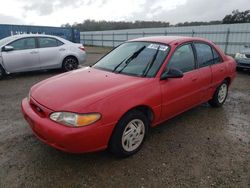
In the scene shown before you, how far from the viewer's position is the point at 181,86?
139 inches

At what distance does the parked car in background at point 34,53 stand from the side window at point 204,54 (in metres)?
5.67

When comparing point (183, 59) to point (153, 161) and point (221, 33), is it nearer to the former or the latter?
point (153, 161)

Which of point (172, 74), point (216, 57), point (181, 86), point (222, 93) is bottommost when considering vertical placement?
point (222, 93)

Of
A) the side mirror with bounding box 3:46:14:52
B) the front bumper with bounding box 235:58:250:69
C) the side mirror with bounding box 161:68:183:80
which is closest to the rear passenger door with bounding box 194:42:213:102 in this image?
the side mirror with bounding box 161:68:183:80

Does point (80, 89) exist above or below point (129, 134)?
above

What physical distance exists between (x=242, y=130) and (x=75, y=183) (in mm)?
2917

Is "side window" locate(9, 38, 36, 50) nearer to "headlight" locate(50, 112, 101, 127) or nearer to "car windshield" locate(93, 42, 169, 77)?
"car windshield" locate(93, 42, 169, 77)

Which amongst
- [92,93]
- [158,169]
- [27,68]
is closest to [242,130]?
[158,169]

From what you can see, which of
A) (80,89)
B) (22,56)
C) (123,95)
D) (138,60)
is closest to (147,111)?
(123,95)

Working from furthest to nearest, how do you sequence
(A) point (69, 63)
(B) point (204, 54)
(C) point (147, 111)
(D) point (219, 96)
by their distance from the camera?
(A) point (69, 63)
(D) point (219, 96)
(B) point (204, 54)
(C) point (147, 111)

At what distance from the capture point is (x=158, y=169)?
2.77m

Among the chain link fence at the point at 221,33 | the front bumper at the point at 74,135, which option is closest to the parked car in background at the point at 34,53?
the front bumper at the point at 74,135

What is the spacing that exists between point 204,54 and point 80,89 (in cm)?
256

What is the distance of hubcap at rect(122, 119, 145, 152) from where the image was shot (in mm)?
2904
